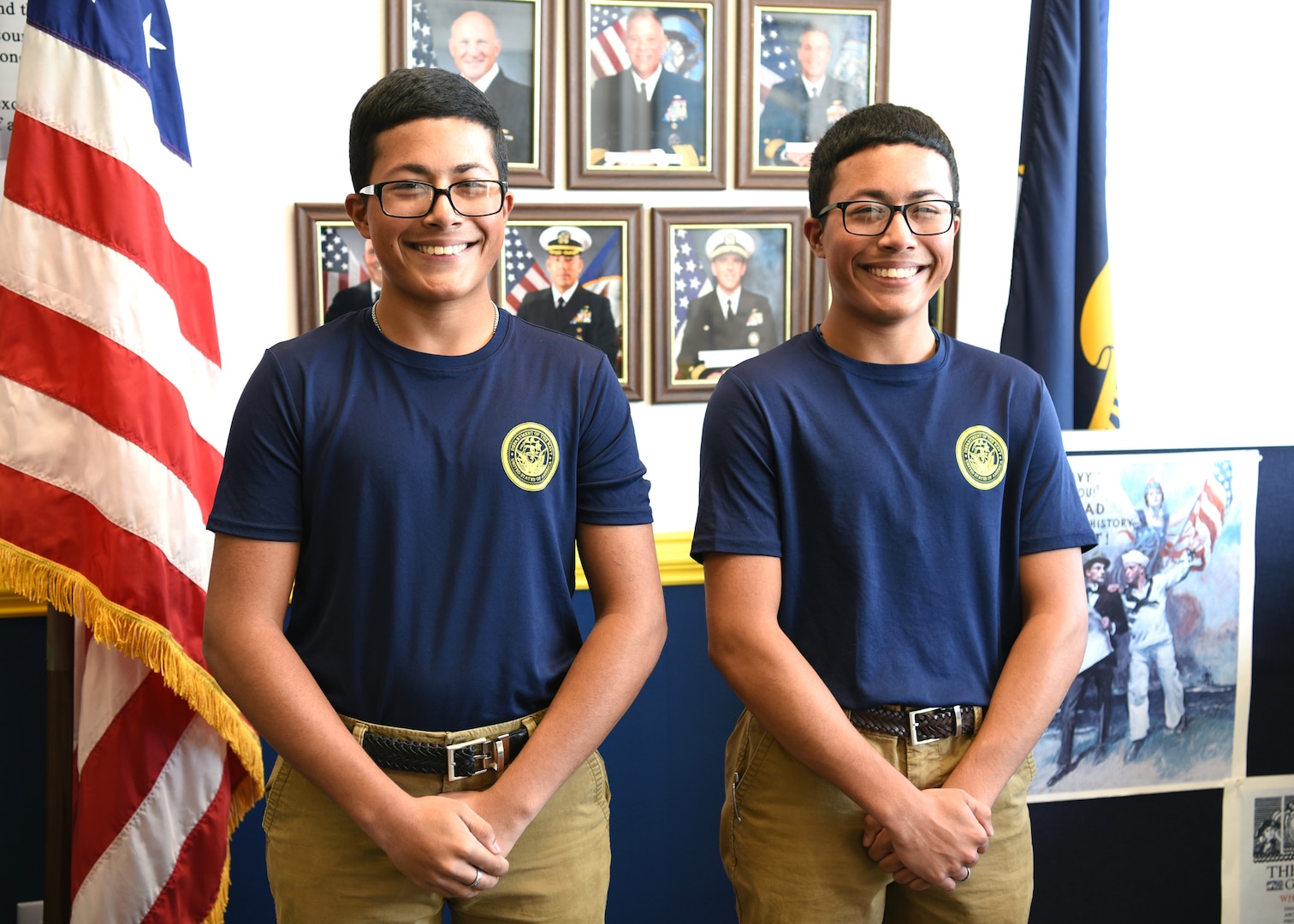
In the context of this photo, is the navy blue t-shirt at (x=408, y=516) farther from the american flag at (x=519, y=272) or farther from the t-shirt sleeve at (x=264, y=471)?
the american flag at (x=519, y=272)

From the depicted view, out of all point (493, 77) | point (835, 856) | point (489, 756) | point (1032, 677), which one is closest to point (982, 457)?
point (1032, 677)

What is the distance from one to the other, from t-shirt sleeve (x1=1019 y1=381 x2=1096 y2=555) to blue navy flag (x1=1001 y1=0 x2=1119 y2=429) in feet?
2.26

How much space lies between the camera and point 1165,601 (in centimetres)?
221

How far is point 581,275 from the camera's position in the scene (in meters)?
2.33

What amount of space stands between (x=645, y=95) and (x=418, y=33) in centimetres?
49

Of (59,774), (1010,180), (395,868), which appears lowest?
(59,774)

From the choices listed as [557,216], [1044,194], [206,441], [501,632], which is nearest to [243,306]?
[206,441]

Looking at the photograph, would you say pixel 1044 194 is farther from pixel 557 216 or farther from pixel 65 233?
pixel 65 233

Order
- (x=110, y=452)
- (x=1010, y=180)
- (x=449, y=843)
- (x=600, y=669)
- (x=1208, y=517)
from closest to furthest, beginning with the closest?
(x=449, y=843), (x=600, y=669), (x=110, y=452), (x=1208, y=517), (x=1010, y=180)

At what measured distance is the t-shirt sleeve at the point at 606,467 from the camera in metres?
1.38

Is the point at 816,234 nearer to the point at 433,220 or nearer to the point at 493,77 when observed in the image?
the point at 433,220

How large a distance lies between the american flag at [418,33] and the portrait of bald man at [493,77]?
52 mm

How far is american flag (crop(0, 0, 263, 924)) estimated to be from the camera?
5.85 feet

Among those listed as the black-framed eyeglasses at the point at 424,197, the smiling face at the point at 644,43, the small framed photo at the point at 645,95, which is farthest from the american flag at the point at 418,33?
the black-framed eyeglasses at the point at 424,197
